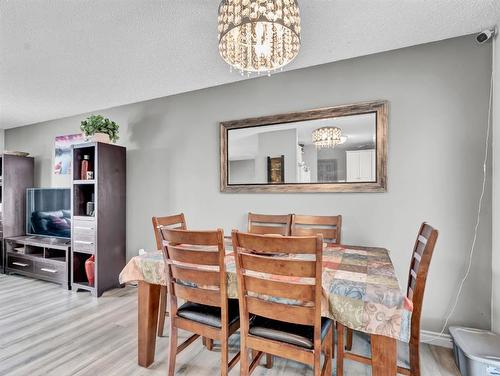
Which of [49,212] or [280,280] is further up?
[49,212]

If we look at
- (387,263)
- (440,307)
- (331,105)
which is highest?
(331,105)

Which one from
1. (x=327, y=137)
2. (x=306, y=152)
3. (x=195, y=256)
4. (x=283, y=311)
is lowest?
(x=283, y=311)

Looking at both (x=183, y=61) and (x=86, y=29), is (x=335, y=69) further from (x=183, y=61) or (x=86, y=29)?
(x=86, y=29)

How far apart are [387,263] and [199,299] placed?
45.5 inches

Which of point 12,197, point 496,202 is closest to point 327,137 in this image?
point 496,202

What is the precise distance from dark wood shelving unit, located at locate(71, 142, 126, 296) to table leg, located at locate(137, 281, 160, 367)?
1617 mm

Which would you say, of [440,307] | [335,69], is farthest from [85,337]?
[335,69]

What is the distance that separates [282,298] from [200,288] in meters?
0.50

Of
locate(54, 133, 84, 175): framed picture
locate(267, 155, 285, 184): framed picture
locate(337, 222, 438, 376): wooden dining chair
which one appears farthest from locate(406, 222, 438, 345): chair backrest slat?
locate(54, 133, 84, 175): framed picture

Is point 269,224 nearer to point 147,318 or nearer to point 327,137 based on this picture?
point 327,137

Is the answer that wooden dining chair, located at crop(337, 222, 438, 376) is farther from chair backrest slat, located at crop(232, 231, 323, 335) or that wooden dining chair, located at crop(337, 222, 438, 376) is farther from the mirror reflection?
the mirror reflection

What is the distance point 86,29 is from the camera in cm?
197

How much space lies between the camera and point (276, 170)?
2.78m

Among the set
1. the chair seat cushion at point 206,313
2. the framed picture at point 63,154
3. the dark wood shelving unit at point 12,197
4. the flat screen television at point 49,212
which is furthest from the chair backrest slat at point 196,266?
the dark wood shelving unit at point 12,197
